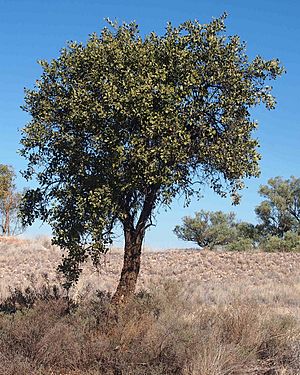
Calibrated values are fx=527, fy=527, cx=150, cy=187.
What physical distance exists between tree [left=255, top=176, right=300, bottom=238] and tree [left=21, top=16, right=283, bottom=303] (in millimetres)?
36214

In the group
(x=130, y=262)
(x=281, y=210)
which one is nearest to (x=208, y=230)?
(x=281, y=210)

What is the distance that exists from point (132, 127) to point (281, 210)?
39172 millimetres

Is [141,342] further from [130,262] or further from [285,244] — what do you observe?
[285,244]

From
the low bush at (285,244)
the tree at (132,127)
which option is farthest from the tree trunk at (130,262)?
the low bush at (285,244)

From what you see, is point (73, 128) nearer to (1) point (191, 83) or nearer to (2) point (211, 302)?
(1) point (191, 83)

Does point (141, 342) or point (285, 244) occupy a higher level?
point (285, 244)

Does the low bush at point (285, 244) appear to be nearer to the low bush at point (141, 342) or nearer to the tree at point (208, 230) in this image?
the tree at point (208, 230)

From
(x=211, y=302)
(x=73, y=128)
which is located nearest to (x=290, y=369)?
(x=73, y=128)

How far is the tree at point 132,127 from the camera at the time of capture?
11.6 metres

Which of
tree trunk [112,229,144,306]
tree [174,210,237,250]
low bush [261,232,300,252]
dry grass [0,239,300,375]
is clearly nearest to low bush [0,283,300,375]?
dry grass [0,239,300,375]

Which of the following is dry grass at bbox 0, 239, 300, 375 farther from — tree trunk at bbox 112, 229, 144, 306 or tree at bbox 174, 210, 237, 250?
tree at bbox 174, 210, 237, 250

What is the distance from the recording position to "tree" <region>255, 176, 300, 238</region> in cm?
4872

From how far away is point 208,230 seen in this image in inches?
2090

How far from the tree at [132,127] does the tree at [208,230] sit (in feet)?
128
